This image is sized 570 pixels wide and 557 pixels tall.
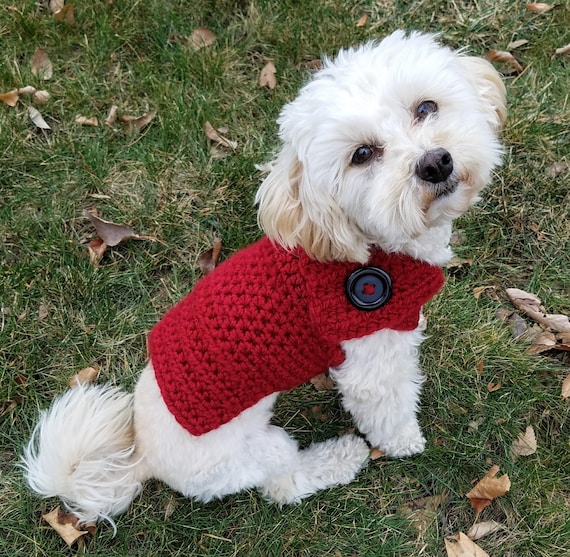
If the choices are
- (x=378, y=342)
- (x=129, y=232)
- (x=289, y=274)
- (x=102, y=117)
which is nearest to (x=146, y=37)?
(x=102, y=117)

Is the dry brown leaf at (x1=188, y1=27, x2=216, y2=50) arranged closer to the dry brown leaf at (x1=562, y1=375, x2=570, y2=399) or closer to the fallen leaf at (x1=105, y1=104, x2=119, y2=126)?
the fallen leaf at (x1=105, y1=104, x2=119, y2=126)

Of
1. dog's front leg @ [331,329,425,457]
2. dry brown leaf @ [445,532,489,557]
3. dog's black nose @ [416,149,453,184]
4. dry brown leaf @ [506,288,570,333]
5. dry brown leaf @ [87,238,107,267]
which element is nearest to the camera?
dog's black nose @ [416,149,453,184]

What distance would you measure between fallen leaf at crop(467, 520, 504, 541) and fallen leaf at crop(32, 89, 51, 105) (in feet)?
11.6

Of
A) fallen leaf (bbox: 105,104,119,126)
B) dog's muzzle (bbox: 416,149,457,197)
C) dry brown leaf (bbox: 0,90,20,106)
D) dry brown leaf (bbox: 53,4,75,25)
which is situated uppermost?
dry brown leaf (bbox: 53,4,75,25)

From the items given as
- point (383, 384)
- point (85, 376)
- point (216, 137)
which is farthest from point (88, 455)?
point (216, 137)

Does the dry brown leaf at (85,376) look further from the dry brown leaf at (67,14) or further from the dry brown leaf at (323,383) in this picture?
the dry brown leaf at (67,14)

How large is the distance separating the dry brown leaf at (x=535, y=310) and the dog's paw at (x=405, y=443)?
881 millimetres

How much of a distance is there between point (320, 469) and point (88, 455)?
3.57ft

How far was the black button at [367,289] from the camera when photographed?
213 cm

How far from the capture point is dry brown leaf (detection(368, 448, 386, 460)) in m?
2.94

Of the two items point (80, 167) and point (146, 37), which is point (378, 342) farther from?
point (146, 37)

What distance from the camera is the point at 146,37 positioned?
4004mm

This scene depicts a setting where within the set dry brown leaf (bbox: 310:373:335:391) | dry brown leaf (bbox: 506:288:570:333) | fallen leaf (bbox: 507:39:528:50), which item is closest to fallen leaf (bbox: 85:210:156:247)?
dry brown leaf (bbox: 310:373:335:391)

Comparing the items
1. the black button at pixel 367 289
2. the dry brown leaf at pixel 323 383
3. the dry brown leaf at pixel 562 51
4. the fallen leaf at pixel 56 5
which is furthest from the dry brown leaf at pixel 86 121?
the dry brown leaf at pixel 562 51
